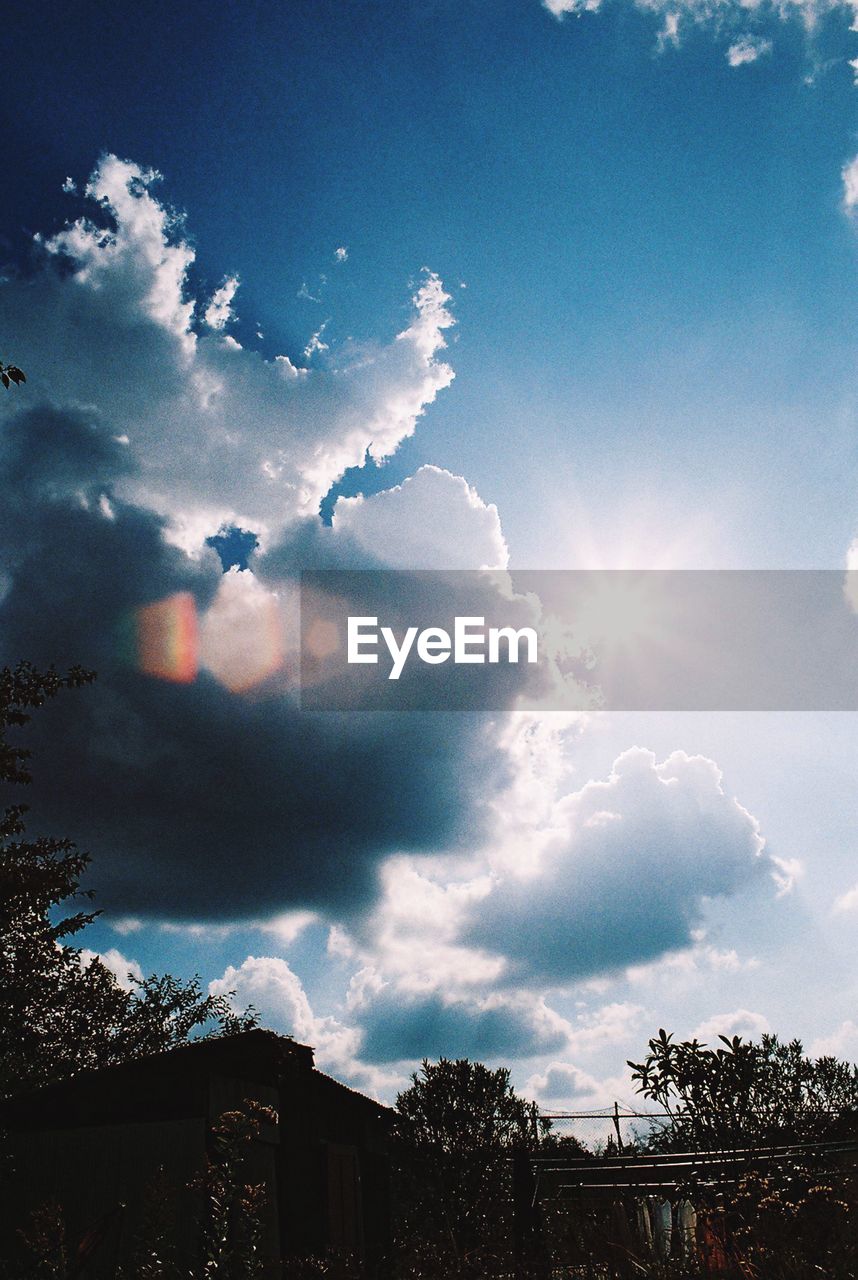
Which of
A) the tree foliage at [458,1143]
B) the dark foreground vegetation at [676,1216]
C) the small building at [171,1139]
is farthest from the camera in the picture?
the tree foliage at [458,1143]

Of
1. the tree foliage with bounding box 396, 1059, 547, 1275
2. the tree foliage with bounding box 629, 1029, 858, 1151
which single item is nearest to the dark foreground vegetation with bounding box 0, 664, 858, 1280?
the tree foliage with bounding box 629, 1029, 858, 1151

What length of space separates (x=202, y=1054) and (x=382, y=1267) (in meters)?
5.64

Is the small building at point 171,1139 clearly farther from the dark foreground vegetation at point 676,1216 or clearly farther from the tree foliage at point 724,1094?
the tree foliage at point 724,1094

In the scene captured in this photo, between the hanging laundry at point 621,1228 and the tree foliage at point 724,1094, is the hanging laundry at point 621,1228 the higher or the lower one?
the lower one

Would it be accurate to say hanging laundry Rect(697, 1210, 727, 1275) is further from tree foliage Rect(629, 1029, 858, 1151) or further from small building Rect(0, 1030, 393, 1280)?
small building Rect(0, 1030, 393, 1280)

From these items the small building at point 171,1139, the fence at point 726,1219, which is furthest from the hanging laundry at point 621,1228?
the small building at point 171,1139

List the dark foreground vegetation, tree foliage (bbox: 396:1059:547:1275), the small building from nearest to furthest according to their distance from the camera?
the dark foreground vegetation → the small building → tree foliage (bbox: 396:1059:547:1275)

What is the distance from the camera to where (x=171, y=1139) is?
1291 centimetres

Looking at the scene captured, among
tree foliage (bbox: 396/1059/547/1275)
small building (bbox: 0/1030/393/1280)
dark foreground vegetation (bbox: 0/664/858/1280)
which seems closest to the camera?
dark foreground vegetation (bbox: 0/664/858/1280)

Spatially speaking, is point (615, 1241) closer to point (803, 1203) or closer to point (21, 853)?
point (803, 1203)

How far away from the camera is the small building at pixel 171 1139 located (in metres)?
12.8

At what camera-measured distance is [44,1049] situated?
2930cm

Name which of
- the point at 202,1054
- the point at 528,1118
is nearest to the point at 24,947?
the point at 202,1054

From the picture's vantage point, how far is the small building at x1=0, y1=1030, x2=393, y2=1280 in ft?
42.1
